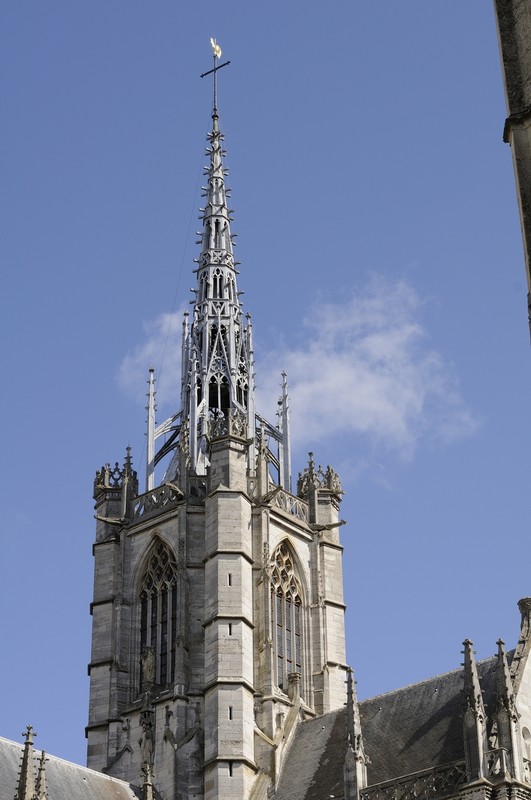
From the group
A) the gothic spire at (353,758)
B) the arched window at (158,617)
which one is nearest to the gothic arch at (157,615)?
the arched window at (158,617)

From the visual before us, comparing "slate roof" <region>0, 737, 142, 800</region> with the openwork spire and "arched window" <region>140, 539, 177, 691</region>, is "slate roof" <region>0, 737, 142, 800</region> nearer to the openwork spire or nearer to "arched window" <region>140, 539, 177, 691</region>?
"arched window" <region>140, 539, 177, 691</region>

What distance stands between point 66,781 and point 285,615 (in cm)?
719

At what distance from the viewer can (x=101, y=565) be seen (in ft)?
124

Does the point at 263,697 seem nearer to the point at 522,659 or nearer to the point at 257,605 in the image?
the point at 257,605

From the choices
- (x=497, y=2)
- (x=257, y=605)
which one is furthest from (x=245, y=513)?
(x=497, y=2)

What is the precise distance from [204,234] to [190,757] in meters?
15.5

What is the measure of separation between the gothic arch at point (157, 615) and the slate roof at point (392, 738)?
11.3ft

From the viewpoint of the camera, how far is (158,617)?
1430 inches

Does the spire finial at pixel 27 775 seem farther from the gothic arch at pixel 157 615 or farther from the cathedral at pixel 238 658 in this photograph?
the gothic arch at pixel 157 615

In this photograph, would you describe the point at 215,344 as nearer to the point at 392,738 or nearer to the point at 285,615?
the point at 285,615

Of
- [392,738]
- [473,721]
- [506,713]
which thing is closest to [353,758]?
[392,738]

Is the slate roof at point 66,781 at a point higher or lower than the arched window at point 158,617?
lower

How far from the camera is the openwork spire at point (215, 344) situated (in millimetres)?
39703

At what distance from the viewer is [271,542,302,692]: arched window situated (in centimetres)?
3581
